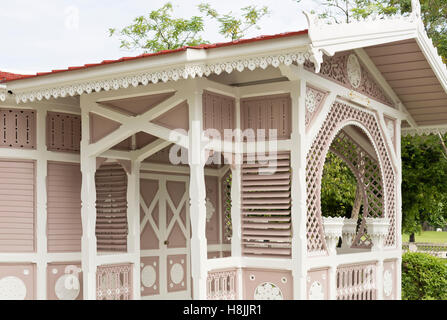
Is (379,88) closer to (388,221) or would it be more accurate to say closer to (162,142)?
(388,221)

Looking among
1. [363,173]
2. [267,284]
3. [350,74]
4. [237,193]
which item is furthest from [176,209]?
[350,74]

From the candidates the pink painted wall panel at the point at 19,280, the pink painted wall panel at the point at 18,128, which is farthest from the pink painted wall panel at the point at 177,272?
the pink painted wall panel at the point at 18,128

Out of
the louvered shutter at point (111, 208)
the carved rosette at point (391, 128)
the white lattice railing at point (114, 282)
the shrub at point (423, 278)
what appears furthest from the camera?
the shrub at point (423, 278)

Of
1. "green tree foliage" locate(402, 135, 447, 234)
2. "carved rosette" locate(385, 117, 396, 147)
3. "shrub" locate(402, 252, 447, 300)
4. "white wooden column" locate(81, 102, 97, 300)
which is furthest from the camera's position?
"green tree foliage" locate(402, 135, 447, 234)

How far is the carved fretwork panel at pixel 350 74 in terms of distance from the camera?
7.50 metres

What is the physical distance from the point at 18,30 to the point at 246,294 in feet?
80.2

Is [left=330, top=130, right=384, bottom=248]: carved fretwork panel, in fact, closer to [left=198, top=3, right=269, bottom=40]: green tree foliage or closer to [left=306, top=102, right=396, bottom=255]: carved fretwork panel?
[left=306, top=102, right=396, bottom=255]: carved fretwork panel

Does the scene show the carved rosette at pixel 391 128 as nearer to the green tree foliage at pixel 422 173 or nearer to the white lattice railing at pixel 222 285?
the green tree foliage at pixel 422 173

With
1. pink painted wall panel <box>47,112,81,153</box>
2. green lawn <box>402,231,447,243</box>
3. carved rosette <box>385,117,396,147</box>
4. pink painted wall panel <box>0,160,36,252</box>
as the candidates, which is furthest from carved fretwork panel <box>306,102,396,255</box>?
green lawn <box>402,231,447,243</box>

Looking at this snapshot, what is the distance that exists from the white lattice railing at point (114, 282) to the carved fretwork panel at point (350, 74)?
3.51m

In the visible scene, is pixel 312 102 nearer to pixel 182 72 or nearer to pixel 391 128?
pixel 182 72

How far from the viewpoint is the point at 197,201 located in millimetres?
6418

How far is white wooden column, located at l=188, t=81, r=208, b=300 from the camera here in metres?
6.38

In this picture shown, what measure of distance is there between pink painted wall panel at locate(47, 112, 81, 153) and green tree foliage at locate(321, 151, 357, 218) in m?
7.33
